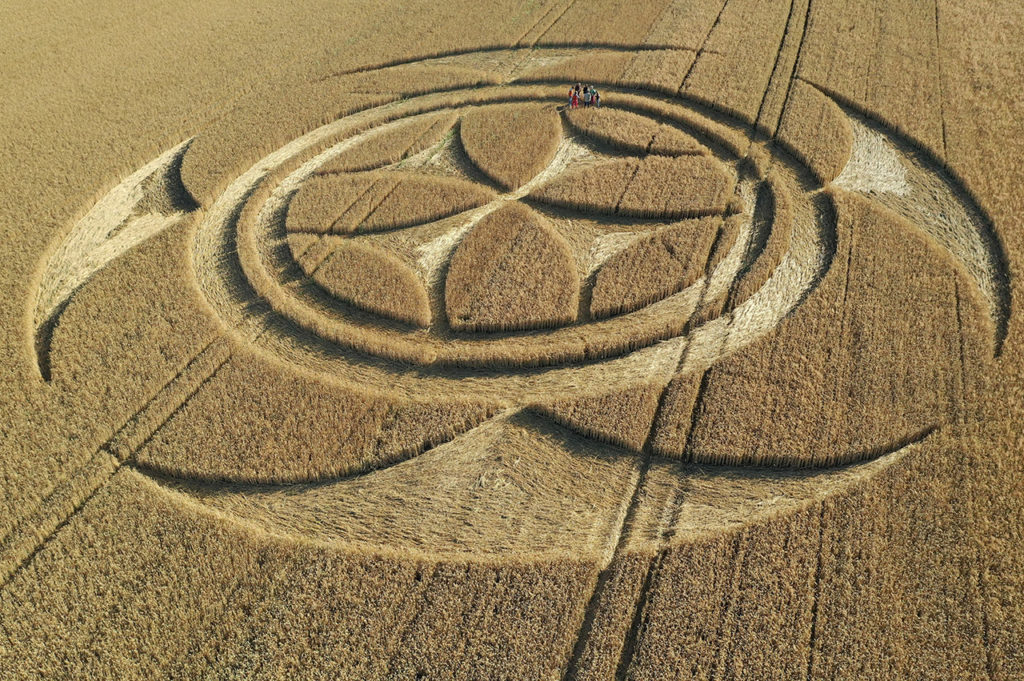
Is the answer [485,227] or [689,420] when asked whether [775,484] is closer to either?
[689,420]

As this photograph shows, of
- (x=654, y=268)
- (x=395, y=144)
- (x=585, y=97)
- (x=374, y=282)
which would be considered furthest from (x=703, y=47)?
(x=374, y=282)

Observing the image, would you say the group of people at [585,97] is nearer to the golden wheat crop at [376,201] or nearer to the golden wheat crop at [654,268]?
the golden wheat crop at [376,201]

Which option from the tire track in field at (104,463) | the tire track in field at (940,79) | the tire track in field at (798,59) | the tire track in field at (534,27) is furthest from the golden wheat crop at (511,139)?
the tire track in field at (940,79)

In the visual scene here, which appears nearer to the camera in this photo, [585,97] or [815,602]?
[815,602]

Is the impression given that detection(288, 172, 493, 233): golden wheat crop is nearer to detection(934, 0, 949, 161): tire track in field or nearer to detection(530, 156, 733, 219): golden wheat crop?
detection(530, 156, 733, 219): golden wheat crop

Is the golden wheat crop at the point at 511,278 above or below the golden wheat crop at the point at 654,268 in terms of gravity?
above

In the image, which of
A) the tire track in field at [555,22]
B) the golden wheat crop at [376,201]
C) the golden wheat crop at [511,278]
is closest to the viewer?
the golden wheat crop at [511,278]

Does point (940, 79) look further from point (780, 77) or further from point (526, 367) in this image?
point (526, 367)
